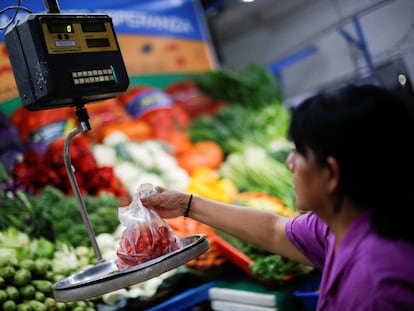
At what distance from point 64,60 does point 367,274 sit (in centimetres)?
124

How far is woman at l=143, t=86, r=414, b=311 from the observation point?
50.6 inches

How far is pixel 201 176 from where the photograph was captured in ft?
14.0

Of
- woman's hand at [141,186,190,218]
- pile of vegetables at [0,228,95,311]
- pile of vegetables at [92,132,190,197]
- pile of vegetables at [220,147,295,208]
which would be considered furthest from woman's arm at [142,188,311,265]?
pile of vegetables at [92,132,190,197]

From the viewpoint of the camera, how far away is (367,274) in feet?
→ 4.24

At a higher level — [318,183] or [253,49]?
[253,49]

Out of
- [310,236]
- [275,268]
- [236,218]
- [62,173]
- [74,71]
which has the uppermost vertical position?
[74,71]

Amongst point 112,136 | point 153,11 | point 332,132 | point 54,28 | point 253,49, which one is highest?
point 153,11

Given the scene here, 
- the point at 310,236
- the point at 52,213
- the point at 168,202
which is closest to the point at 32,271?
the point at 52,213

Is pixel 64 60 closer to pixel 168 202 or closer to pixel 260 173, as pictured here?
pixel 168 202

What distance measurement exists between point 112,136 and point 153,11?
166 cm

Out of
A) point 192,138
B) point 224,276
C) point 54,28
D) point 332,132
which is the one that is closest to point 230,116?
point 192,138

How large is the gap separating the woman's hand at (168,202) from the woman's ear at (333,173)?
834mm

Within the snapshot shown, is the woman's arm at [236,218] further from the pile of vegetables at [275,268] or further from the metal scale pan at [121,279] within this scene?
the pile of vegetables at [275,268]

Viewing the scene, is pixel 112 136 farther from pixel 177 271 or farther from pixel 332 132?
pixel 332 132
